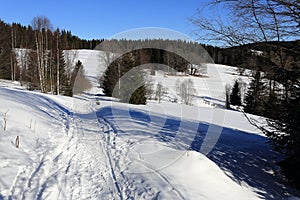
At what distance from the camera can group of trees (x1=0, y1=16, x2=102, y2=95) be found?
A: 21.9 meters

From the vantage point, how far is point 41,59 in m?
21.3

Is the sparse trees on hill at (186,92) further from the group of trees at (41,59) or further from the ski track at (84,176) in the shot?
the ski track at (84,176)

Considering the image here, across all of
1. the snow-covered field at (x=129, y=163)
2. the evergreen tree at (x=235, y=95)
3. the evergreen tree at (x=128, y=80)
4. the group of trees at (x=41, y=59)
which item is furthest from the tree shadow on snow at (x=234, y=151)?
the evergreen tree at (x=235, y=95)

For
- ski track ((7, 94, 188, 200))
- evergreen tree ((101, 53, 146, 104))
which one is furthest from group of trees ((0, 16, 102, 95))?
ski track ((7, 94, 188, 200))

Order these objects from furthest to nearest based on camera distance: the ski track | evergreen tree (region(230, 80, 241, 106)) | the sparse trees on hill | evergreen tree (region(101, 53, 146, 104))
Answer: evergreen tree (region(230, 80, 241, 106)), the sparse trees on hill, evergreen tree (region(101, 53, 146, 104)), the ski track

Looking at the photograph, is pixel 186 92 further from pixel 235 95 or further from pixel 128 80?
pixel 128 80

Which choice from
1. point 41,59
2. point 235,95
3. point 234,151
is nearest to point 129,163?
point 234,151

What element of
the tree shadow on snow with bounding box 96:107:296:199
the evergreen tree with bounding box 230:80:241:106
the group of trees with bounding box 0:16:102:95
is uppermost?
the group of trees with bounding box 0:16:102:95

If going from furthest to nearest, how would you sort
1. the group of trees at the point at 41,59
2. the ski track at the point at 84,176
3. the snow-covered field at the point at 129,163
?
the group of trees at the point at 41,59 → the snow-covered field at the point at 129,163 → the ski track at the point at 84,176

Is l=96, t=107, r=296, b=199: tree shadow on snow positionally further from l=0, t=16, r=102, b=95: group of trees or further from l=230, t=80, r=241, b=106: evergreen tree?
l=230, t=80, r=241, b=106: evergreen tree

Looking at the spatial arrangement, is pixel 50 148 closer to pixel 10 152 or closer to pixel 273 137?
pixel 10 152

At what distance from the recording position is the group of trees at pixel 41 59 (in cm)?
2189

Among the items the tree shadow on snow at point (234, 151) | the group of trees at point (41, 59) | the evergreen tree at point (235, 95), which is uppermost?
the group of trees at point (41, 59)

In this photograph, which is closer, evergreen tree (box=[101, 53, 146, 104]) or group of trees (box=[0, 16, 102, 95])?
evergreen tree (box=[101, 53, 146, 104])
